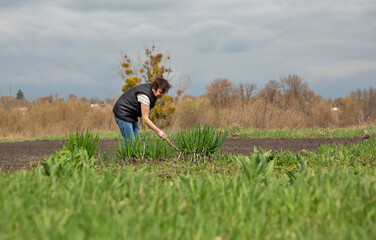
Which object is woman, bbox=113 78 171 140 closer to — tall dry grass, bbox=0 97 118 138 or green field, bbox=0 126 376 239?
green field, bbox=0 126 376 239

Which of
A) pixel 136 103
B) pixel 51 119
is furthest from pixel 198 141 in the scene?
pixel 51 119

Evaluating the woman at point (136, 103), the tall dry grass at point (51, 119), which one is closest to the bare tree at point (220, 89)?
the tall dry grass at point (51, 119)

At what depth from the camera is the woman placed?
603 cm

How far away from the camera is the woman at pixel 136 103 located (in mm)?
6031

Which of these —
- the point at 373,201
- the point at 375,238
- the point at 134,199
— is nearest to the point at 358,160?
the point at 373,201

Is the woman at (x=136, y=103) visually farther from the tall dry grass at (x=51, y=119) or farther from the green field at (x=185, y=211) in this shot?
the tall dry grass at (x=51, y=119)

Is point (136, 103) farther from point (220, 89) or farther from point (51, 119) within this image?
point (220, 89)

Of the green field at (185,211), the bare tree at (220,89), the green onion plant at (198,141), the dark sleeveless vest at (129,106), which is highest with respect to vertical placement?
the bare tree at (220,89)

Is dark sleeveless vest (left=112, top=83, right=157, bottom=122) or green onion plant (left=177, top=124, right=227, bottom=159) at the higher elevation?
dark sleeveless vest (left=112, top=83, right=157, bottom=122)

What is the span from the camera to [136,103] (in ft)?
21.0

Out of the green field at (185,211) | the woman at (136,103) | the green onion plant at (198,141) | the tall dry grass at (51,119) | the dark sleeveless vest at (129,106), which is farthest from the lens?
the tall dry grass at (51,119)

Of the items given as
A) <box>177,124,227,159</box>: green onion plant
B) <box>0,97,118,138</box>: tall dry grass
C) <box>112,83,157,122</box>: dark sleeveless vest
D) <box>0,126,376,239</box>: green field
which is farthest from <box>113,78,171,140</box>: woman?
<box>0,97,118,138</box>: tall dry grass

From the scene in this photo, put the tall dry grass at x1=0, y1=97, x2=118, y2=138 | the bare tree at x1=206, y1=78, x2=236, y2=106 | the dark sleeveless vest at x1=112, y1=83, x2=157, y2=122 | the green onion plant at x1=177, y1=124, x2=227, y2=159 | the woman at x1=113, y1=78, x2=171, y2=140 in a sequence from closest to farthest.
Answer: the green onion plant at x1=177, y1=124, x2=227, y2=159 < the woman at x1=113, y1=78, x2=171, y2=140 < the dark sleeveless vest at x1=112, y1=83, x2=157, y2=122 < the tall dry grass at x1=0, y1=97, x2=118, y2=138 < the bare tree at x1=206, y1=78, x2=236, y2=106

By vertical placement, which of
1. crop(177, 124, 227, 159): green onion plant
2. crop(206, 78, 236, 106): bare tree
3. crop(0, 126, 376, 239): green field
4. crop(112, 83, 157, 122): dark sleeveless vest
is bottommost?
crop(0, 126, 376, 239): green field
